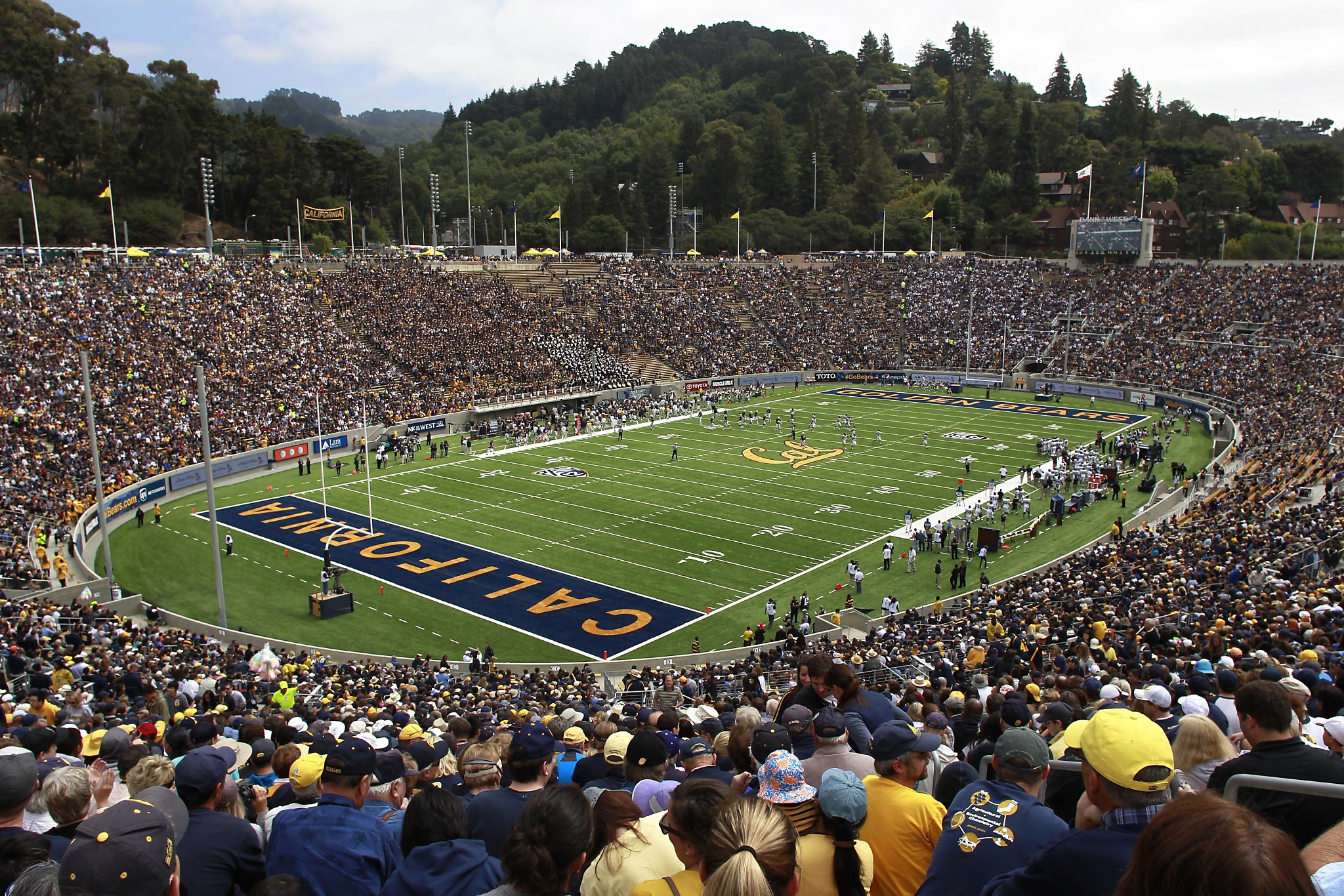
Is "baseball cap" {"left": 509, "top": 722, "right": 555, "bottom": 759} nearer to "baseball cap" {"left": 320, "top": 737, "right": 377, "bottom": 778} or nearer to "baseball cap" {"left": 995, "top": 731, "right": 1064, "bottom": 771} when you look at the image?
"baseball cap" {"left": 320, "top": 737, "right": 377, "bottom": 778}

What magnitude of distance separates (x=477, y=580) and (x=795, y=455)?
21662 mm

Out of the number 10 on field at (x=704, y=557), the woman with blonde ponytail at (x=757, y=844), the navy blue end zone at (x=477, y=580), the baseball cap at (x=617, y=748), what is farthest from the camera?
the number 10 on field at (x=704, y=557)

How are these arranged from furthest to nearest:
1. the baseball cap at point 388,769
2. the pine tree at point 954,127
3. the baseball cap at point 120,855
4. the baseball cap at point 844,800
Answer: the pine tree at point 954,127 < the baseball cap at point 388,769 < the baseball cap at point 844,800 < the baseball cap at point 120,855

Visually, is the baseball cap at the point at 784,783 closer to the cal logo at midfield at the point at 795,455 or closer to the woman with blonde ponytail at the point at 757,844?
the woman with blonde ponytail at the point at 757,844

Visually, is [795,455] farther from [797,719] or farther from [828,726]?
[828,726]

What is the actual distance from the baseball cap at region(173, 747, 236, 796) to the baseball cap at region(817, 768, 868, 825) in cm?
345

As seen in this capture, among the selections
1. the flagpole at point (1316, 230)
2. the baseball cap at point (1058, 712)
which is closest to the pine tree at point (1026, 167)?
the flagpole at point (1316, 230)

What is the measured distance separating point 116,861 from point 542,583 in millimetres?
27085

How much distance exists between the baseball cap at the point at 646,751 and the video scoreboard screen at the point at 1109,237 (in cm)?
8477

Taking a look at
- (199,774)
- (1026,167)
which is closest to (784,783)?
(199,774)

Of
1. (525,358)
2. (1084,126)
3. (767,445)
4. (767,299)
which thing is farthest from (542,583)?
(1084,126)

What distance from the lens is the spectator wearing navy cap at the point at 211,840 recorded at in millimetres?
5148

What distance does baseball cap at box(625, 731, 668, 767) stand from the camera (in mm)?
6238

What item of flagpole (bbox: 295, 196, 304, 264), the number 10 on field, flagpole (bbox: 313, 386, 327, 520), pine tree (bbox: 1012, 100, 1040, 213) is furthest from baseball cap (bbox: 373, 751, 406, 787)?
pine tree (bbox: 1012, 100, 1040, 213)
